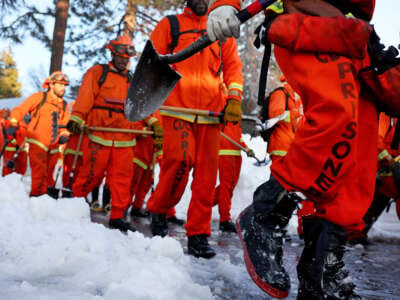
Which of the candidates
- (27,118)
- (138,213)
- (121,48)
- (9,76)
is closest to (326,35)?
(121,48)

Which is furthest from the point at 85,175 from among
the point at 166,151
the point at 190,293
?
the point at 190,293

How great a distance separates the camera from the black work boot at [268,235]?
2.04 meters

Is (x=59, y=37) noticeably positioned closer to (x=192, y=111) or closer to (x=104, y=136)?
(x=104, y=136)

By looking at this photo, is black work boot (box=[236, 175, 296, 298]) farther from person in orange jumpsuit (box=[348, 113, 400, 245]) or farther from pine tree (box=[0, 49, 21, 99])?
pine tree (box=[0, 49, 21, 99])

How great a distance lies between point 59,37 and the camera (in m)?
11.8

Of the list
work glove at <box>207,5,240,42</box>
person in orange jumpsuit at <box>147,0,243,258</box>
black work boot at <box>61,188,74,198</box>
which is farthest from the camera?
black work boot at <box>61,188,74,198</box>

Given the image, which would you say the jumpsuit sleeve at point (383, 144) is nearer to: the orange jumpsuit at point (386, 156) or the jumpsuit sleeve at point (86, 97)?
the orange jumpsuit at point (386, 156)

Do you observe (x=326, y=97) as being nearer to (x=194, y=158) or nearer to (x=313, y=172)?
(x=313, y=172)

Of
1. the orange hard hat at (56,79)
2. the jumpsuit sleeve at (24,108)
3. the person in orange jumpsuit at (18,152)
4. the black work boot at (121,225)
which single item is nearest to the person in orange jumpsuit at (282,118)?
the black work boot at (121,225)

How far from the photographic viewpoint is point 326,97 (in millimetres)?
1793

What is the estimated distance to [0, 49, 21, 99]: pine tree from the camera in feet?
154

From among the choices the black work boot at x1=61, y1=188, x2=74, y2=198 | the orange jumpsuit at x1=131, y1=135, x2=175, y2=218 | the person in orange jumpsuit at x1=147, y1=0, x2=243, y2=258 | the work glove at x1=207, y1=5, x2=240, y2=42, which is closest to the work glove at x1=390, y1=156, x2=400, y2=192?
the person in orange jumpsuit at x1=147, y1=0, x2=243, y2=258

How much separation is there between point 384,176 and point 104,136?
3.71 metres

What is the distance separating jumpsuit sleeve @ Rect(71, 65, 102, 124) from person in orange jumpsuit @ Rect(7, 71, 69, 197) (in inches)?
103
